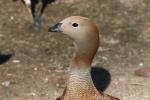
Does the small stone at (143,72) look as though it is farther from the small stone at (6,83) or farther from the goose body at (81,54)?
the goose body at (81,54)

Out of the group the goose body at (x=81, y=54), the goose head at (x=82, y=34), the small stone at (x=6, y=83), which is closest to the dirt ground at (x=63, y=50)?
the small stone at (x=6, y=83)

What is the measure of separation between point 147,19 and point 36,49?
1.78 m

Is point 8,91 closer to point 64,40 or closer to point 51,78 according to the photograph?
point 51,78

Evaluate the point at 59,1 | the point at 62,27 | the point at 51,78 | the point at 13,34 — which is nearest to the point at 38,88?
the point at 51,78

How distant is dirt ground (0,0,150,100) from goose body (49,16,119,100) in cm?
155

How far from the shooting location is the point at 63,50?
731cm

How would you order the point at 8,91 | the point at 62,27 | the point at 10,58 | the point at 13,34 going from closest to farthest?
the point at 62,27
the point at 8,91
the point at 10,58
the point at 13,34

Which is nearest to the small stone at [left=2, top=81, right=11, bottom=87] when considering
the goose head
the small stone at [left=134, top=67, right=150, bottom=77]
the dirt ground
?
the dirt ground

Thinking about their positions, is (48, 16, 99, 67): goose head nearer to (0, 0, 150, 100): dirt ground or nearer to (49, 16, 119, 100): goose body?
(49, 16, 119, 100): goose body

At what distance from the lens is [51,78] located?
265 inches

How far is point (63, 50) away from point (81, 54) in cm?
261

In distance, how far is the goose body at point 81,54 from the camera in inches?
182

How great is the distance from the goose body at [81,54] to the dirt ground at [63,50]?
5.07 feet

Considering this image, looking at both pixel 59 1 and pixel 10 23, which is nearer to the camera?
pixel 10 23
